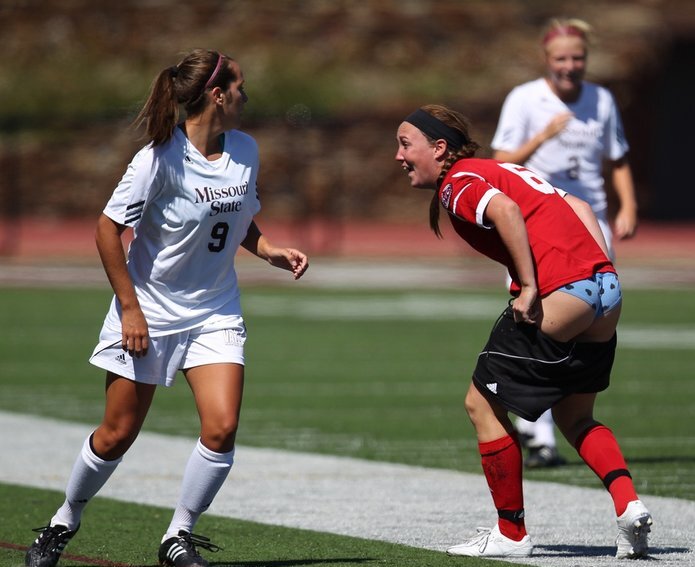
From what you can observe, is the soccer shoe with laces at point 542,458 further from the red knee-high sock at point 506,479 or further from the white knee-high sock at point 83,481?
the white knee-high sock at point 83,481

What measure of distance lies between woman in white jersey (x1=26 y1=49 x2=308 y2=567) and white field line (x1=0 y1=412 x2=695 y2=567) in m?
0.82

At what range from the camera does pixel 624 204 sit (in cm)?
941

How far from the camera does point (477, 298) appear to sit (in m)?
23.1

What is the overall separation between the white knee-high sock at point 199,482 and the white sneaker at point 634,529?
4.93 feet

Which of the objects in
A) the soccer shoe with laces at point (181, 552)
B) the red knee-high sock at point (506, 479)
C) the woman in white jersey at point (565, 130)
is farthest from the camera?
the woman in white jersey at point (565, 130)

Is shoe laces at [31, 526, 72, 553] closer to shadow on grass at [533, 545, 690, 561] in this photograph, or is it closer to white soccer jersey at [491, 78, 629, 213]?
shadow on grass at [533, 545, 690, 561]

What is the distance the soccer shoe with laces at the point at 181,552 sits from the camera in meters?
5.98

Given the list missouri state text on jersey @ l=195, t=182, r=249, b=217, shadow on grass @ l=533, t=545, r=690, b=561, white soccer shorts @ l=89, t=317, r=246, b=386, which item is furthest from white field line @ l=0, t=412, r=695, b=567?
missouri state text on jersey @ l=195, t=182, r=249, b=217

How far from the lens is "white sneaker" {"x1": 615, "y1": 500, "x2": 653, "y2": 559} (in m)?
6.11

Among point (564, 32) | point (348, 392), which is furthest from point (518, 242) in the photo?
point (348, 392)

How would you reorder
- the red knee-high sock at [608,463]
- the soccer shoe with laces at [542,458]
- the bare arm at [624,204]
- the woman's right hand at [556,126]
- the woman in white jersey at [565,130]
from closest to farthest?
1. the red knee-high sock at [608,463]
2. the woman's right hand at [556,126]
3. the soccer shoe with laces at [542,458]
4. the woman in white jersey at [565,130]
5. the bare arm at [624,204]

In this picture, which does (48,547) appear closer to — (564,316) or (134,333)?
(134,333)

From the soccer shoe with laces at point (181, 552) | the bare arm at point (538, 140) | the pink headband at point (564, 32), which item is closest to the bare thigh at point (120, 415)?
the soccer shoe with laces at point (181, 552)

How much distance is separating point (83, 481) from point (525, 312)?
1.81 m
